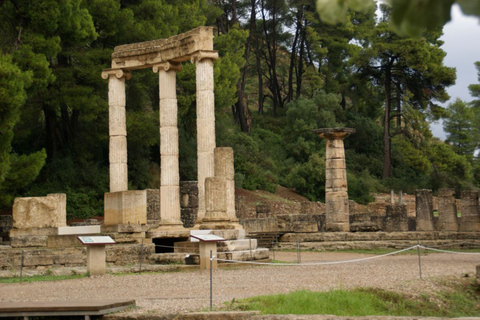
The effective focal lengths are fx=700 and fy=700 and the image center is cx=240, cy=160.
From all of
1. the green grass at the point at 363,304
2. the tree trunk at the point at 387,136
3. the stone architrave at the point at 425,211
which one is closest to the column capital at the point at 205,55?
the stone architrave at the point at 425,211

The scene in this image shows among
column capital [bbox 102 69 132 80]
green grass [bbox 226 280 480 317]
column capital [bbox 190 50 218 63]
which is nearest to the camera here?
green grass [bbox 226 280 480 317]

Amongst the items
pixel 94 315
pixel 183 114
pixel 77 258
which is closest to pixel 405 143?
pixel 183 114

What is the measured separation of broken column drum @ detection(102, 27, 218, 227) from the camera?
21.8m

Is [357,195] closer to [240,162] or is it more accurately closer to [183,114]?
[240,162]

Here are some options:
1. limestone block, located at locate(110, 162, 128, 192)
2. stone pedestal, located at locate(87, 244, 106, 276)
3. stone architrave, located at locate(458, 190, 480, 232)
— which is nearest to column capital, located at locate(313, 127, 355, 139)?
stone architrave, located at locate(458, 190, 480, 232)

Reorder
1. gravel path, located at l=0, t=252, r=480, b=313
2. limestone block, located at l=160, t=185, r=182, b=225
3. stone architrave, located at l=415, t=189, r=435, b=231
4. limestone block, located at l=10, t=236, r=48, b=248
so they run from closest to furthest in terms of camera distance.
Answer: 1. gravel path, located at l=0, t=252, r=480, b=313
2. limestone block, located at l=10, t=236, r=48, b=248
3. limestone block, located at l=160, t=185, r=182, b=225
4. stone architrave, located at l=415, t=189, r=435, b=231

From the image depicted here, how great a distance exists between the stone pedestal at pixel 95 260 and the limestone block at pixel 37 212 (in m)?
5.53

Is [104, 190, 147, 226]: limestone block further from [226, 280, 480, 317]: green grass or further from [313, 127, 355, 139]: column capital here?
[226, 280, 480, 317]: green grass

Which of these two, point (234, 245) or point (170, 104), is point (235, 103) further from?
point (234, 245)

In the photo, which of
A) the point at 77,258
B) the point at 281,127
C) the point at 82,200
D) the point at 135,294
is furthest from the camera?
the point at 281,127

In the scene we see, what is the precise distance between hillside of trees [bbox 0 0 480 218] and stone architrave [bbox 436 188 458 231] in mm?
8213

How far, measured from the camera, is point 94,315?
8570mm

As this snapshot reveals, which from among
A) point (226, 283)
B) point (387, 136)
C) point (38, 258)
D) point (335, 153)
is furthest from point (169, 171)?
point (387, 136)

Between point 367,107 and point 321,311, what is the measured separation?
44681mm
